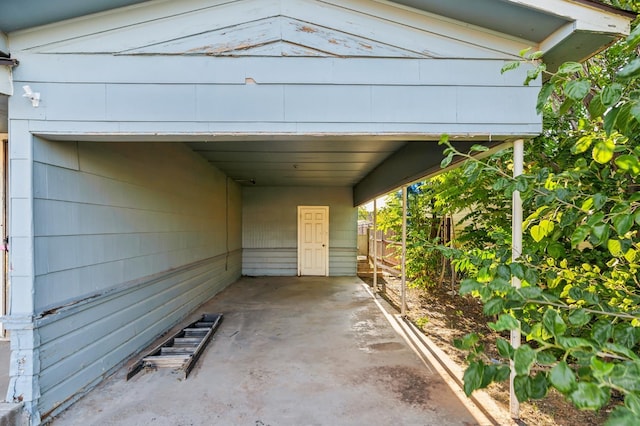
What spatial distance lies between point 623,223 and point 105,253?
342cm

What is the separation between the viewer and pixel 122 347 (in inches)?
119

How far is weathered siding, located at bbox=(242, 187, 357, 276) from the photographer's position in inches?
336

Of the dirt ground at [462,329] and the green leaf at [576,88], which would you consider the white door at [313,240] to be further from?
the green leaf at [576,88]

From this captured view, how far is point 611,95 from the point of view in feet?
3.18

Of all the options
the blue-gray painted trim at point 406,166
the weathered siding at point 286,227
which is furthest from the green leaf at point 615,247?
the weathered siding at point 286,227

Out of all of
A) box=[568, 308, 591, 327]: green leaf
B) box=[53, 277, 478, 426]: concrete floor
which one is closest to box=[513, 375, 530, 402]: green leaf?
box=[568, 308, 591, 327]: green leaf

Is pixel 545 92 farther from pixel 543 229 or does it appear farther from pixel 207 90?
pixel 207 90

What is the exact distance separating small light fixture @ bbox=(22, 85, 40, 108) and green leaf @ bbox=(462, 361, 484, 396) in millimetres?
2915

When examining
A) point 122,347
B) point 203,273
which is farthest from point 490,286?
point 203,273

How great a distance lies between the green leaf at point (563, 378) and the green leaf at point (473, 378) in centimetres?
23

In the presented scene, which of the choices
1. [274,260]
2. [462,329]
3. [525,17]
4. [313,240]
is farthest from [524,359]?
[274,260]

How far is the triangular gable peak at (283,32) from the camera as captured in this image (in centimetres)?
220

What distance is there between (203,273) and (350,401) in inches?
148

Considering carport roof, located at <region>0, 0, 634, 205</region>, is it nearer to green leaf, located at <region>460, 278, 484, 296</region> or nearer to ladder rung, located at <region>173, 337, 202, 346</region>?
green leaf, located at <region>460, 278, 484, 296</region>
